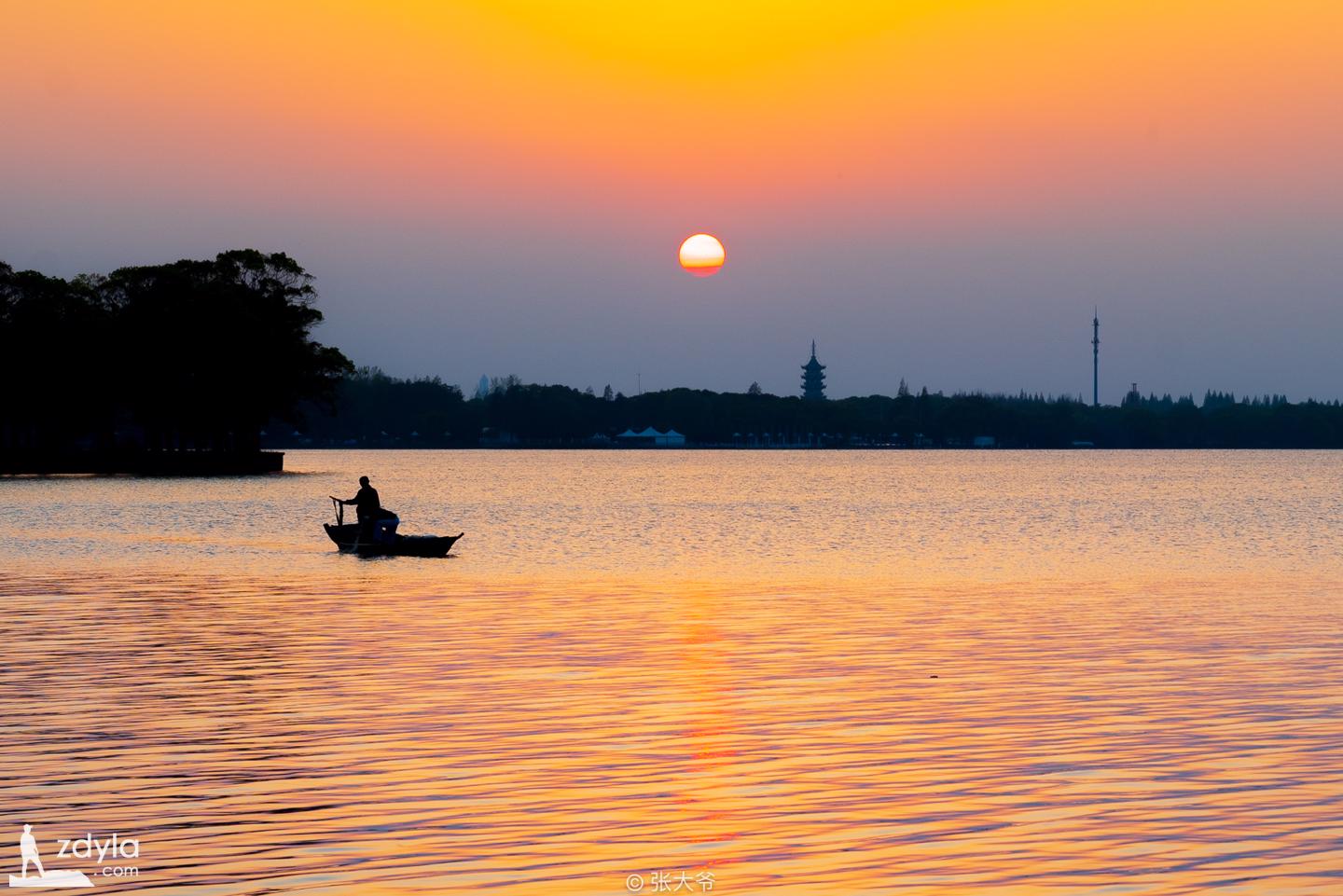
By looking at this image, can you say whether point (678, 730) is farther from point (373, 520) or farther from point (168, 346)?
point (168, 346)

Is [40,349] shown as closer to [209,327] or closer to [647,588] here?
Answer: [209,327]

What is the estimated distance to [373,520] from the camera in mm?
61594

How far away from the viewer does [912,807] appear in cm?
1692

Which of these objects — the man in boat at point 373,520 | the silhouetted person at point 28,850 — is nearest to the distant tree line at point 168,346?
the man in boat at point 373,520

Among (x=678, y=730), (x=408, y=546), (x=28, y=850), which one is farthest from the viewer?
(x=408, y=546)

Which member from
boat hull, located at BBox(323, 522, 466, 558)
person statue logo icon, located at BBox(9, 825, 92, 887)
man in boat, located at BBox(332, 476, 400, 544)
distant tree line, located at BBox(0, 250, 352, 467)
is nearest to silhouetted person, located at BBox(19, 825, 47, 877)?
person statue logo icon, located at BBox(9, 825, 92, 887)

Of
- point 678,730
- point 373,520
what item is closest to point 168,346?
point 373,520

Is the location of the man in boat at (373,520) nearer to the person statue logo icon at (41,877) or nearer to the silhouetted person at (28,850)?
the silhouetted person at (28,850)

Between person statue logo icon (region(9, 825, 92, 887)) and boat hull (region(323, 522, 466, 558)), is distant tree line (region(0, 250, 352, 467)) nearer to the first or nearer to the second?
boat hull (region(323, 522, 466, 558))

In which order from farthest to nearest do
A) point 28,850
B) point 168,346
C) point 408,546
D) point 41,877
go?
point 168,346, point 408,546, point 28,850, point 41,877

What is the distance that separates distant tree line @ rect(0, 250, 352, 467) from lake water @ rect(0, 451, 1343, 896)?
11347cm

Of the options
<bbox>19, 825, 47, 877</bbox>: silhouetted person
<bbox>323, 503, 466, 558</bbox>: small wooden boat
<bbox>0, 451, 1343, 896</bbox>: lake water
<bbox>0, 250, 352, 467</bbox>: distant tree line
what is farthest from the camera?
<bbox>0, 250, 352, 467</bbox>: distant tree line

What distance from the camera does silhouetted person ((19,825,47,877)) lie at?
1427 centimetres

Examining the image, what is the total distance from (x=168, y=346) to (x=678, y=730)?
152m
